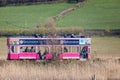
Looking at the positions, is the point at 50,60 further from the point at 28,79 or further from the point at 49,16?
the point at 49,16

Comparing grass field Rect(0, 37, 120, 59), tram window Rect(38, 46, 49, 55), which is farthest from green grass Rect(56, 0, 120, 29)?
tram window Rect(38, 46, 49, 55)

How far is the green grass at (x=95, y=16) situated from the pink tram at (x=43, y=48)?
94.8ft

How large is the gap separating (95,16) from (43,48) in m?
36.5

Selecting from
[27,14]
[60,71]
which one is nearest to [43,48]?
[60,71]

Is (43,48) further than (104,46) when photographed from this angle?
No

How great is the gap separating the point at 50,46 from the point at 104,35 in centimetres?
2962

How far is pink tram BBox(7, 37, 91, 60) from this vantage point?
136 feet

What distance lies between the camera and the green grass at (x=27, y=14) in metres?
74.9

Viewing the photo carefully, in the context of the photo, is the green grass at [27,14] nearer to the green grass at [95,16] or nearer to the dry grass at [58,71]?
the green grass at [95,16]

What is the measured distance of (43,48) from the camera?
4272 cm

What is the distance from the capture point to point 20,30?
69562 millimetres

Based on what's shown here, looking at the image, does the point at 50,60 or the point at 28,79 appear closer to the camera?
the point at 28,79

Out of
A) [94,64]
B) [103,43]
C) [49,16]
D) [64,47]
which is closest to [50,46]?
[64,47]

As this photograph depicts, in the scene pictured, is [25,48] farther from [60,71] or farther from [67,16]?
[67,16]
